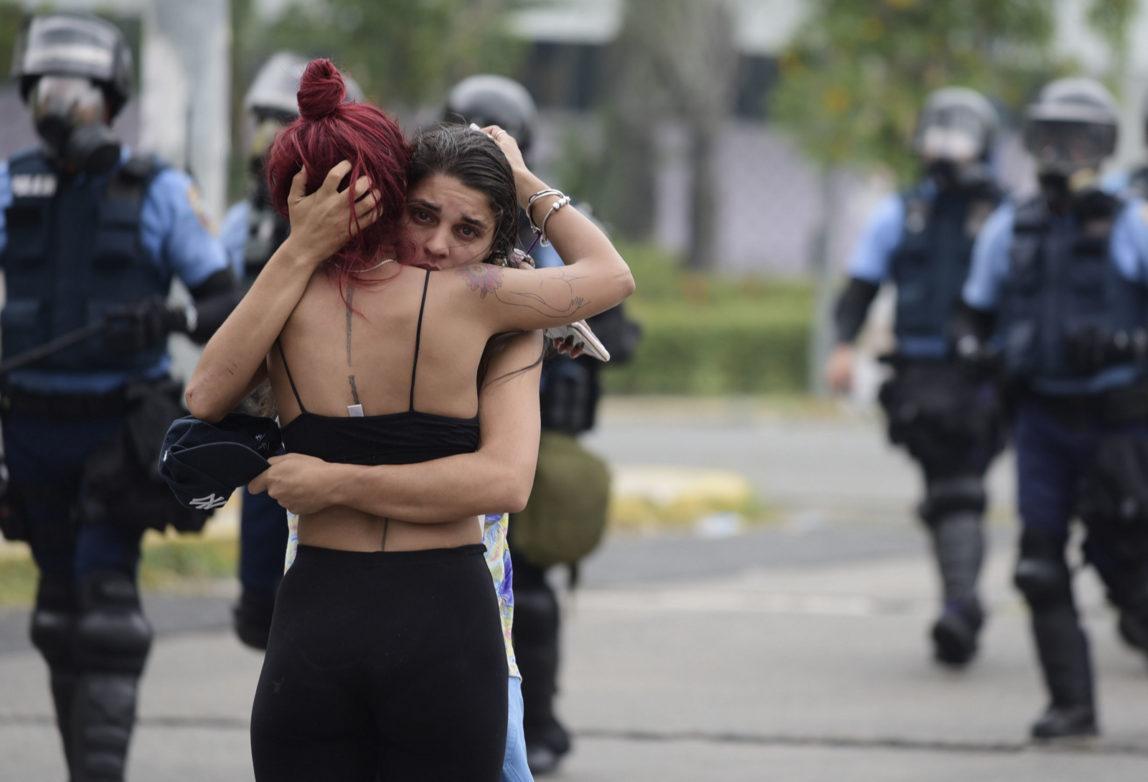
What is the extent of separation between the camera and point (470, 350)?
9.60ft

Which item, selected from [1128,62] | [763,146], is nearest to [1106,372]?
[1128,62]

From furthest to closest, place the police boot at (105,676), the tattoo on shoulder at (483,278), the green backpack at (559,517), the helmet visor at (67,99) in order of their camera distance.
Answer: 1. the green backpack at (559,517)
2. the helmet visor at (67,99)
3. the police boot at (105,676)
4. the tattoo on shoulder at (483,278)

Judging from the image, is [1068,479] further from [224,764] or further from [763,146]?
[763,146]

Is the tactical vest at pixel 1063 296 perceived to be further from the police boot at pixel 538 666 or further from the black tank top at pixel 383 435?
the black tank top at pixel 383 435

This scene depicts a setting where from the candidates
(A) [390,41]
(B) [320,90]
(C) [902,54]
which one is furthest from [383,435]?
(A) [390,41]

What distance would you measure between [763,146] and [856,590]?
77.2ft

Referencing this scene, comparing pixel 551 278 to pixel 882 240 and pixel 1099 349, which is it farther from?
pixel 882 240

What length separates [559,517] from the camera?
16.7 feet

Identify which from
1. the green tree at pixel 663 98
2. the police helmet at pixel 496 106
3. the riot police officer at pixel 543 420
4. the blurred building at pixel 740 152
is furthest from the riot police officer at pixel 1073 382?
the green tree at pixel 663 98

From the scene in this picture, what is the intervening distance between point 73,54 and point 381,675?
8.67ft

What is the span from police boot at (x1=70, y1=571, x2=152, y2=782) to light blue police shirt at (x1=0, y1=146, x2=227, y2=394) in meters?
0.57

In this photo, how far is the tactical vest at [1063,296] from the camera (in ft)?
18.7

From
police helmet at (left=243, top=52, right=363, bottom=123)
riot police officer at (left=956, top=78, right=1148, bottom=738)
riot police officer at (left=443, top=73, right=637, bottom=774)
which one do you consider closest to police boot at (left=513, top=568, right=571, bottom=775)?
riot police officer at (left=443, top=73, right=637, bottom=774)

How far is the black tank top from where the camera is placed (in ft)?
9.48
